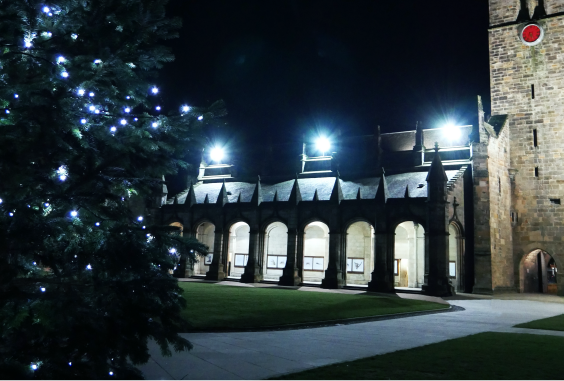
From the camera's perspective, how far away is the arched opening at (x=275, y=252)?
39.9 m

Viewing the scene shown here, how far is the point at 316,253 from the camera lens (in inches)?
1665

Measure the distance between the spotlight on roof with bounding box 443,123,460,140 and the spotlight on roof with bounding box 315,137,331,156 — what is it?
11348 millimetres

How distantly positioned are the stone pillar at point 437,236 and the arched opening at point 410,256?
10.6 ft

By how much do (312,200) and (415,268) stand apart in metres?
9.61

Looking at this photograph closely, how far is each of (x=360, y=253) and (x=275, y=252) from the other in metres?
8.63

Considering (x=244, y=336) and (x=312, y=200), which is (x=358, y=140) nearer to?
(x=312, y=200)

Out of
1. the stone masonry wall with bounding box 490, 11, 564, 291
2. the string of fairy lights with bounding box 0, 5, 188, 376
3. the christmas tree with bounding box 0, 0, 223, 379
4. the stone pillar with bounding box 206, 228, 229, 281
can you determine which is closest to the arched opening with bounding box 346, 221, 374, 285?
the stone pillar with bounding box 206, 228, 229, 281

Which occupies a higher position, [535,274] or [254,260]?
[254,260]

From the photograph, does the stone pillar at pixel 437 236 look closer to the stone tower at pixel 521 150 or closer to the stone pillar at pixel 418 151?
the stone tower at pixel 521 150

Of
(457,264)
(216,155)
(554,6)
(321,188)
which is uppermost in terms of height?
(554,6)

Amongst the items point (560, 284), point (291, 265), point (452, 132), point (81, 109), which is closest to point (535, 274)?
point (560, 284)

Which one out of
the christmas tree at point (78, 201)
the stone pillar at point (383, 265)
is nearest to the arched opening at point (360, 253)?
the stone pillar at point (383, 265)

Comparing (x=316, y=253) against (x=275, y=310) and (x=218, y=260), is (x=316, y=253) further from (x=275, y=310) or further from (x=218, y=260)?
(x=275, y=310)

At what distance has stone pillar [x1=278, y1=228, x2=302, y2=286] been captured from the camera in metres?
35.5
